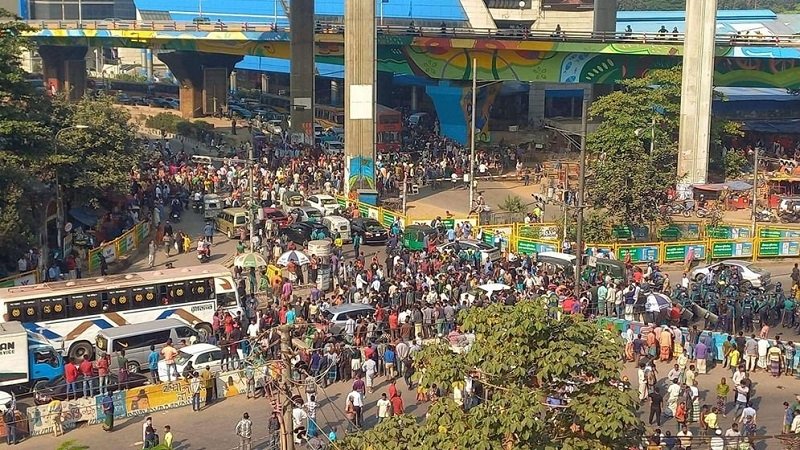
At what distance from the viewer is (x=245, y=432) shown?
73.4 ft

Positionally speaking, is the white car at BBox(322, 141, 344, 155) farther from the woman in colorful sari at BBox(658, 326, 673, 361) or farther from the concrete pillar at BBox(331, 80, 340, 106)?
the woman in colorful sari at BBox(658, 326, 673, 361)

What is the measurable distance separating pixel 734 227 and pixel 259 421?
25398 mm

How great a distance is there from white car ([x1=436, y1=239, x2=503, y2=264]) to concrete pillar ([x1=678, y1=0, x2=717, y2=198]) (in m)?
19.8

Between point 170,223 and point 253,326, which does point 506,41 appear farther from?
point 253,326

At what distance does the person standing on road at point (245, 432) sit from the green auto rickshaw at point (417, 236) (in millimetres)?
18561

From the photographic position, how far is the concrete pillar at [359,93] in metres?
53.8

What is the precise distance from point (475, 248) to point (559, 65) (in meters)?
31.7

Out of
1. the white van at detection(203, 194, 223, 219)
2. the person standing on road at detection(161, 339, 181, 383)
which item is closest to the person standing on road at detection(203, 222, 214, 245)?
the white van at detection(203, 194, 223, 219)

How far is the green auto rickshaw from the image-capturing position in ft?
134

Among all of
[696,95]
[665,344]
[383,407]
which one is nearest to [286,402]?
[383,407]

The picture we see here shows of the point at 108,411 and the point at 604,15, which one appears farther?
the point at 604,15

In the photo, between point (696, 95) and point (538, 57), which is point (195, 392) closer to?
point (696, 95)

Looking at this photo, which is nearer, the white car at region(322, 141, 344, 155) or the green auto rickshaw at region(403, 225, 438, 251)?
the green auto rickshaw at region(403, 225, 438, 251)

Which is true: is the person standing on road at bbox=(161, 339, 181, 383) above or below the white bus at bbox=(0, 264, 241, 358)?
below
